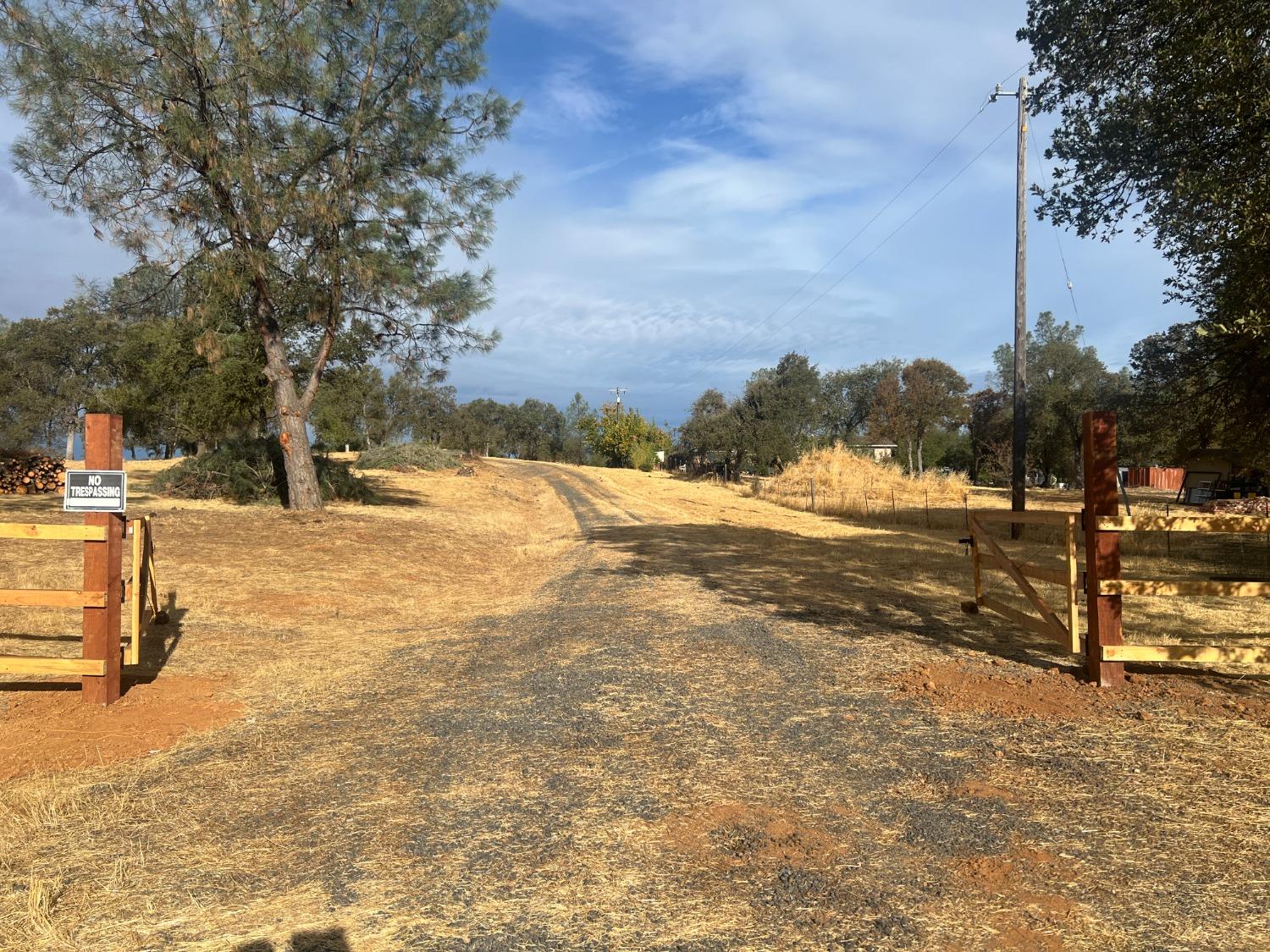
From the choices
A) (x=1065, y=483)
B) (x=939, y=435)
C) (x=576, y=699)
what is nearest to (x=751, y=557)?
(x=576, y=699)

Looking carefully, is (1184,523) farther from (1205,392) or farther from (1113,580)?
(1205,392)

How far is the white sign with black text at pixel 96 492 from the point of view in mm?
6078

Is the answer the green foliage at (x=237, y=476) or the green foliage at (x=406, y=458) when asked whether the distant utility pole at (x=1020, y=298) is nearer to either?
the green foliage at (x=237, y=476)

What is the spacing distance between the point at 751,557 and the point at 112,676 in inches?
414

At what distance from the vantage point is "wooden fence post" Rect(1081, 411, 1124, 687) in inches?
246

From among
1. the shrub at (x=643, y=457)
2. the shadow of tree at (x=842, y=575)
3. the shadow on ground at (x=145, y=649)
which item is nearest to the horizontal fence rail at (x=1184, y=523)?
the shadow of tree at (x=842, y=575)

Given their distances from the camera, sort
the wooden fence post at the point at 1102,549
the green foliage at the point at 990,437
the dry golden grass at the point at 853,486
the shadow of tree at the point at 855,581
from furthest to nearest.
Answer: the green foliage at the point at 990,437 → the dry golden grass at the point at 853,486 → the shadow of tree at the point at 855,581 → the wooden fence post at the point at 1102,549

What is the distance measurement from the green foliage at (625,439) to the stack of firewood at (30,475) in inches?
2208

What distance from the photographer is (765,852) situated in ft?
12.4

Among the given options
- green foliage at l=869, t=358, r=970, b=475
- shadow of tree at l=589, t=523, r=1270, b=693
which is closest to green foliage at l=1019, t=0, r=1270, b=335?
shadow of tree at l=589, t=523, r=1270, b=693

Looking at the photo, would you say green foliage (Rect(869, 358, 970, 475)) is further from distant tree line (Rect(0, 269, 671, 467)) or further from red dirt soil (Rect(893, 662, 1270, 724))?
red dirt soil (Rect(893, 662, 1270, 724))

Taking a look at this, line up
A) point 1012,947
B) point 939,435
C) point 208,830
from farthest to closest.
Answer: point 939,435 < point 208,830 < point 1012,947

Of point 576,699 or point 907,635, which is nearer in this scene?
point 576,699

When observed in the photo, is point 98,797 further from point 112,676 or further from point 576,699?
point 576,699
